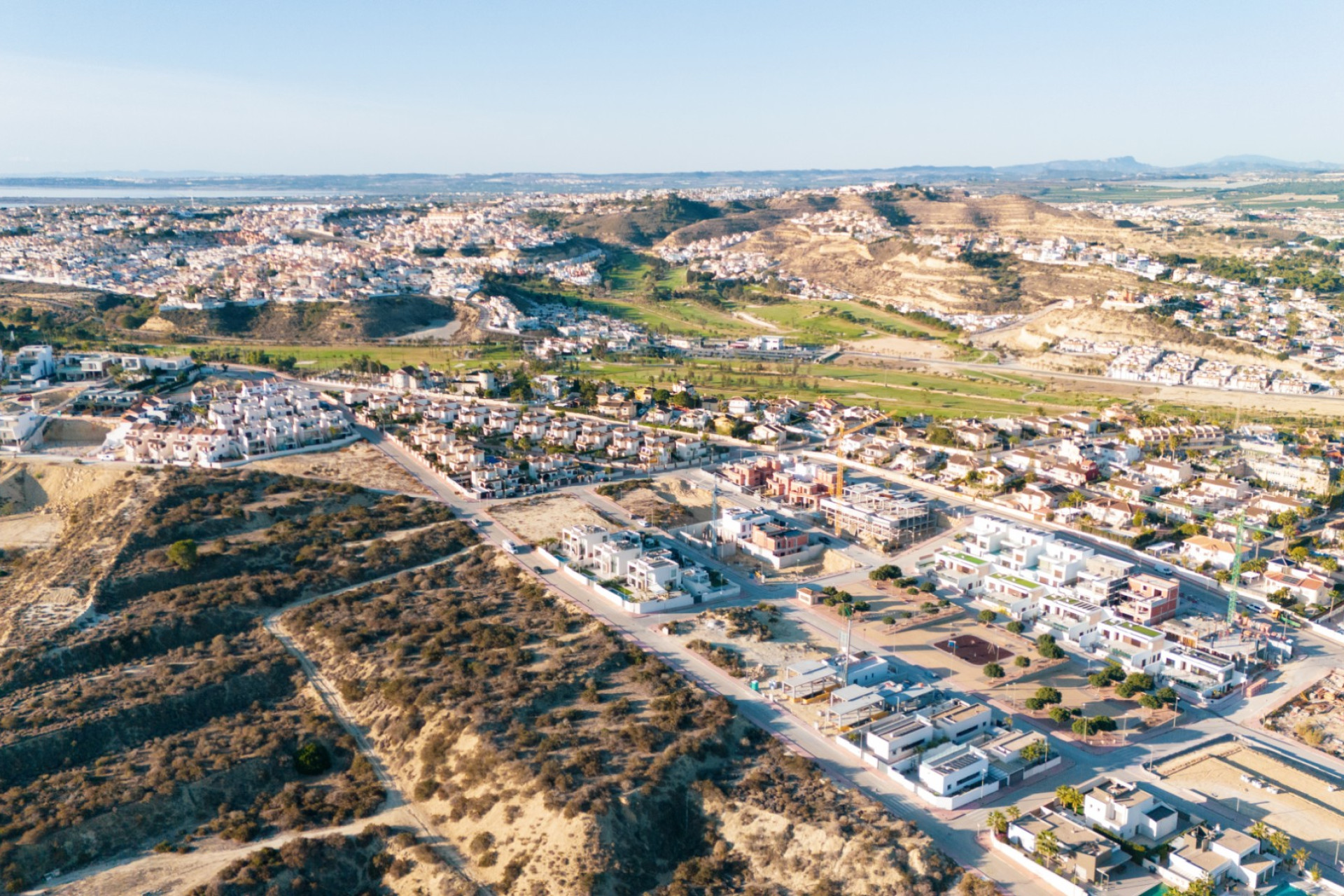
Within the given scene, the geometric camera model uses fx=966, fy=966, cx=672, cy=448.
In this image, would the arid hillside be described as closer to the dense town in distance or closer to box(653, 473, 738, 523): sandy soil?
the dense town in distance

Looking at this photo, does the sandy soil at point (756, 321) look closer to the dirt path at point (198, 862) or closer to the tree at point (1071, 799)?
the tree at point (1071, 799)

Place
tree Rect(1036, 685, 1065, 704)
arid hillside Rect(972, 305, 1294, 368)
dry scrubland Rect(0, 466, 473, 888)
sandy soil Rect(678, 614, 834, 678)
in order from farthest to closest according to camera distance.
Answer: arid hillside Rect(972, 305, 1294, 368), sandy soil Rect(678, 614, 834, 678), tree Rect(1036, 685, 1065, 704), dry scrubland Rect(0, 466, 473, 888)

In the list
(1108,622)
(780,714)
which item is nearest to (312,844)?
(780,714)

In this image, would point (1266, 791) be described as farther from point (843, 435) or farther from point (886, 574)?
point (843, 435)

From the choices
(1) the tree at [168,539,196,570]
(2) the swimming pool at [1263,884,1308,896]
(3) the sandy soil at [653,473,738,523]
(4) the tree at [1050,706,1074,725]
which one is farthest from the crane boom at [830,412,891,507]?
(1) the tree at [168,539,196,570]

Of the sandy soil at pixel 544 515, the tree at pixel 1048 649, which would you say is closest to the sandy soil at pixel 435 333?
the sandy soil at pixel 544 515

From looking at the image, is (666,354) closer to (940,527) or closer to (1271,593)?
(940,527)
